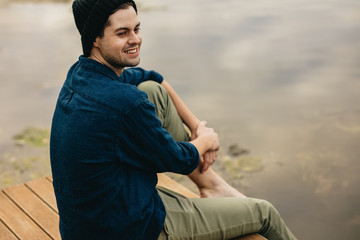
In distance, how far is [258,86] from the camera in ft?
18.0

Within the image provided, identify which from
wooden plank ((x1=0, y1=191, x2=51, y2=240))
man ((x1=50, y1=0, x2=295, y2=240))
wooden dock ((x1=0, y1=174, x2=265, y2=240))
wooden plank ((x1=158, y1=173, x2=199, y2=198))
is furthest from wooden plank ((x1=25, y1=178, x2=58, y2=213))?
man ((x1=50, y1=0, x2=295, y2=240))

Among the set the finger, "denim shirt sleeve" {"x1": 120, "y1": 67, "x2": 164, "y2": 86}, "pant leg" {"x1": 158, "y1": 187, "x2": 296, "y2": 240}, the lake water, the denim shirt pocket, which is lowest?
the lake water

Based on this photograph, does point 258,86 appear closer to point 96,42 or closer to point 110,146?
point 96,42

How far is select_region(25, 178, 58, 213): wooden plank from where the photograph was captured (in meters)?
2.58

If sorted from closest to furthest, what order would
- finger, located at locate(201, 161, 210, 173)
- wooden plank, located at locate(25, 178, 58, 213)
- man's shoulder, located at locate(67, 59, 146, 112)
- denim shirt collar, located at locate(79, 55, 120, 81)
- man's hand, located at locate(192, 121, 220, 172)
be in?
man's shoulder, located at locate(67, 59, 146, 112) → denim shirt collar, located at locate(79, 55, 120, 81) → man's hand, located at locate(192, 121, 220, 172) → finger, located at locate(201, 161, 210, 173) → wooden plank, located at locate(25, 178, 58, 213)

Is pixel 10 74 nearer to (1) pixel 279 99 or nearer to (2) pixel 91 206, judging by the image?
(1) pixel 279 99

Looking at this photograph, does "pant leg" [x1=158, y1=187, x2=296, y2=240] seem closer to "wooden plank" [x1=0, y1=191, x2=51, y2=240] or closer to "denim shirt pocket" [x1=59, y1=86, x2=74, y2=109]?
"denim shirt pocket" [x1=59, y1=86, x2=74, y2=109]

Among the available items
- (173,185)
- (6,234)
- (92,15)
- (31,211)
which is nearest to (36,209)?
(31,211)

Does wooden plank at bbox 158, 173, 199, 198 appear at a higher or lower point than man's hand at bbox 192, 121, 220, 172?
lower

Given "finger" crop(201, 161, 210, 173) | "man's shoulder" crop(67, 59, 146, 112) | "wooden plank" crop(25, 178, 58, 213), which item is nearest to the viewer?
"man's shoulder" crop(67, 59, 146, 112)

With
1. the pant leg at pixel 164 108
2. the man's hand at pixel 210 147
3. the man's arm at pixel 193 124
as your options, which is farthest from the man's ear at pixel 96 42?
the man's arm at pixel 193 124

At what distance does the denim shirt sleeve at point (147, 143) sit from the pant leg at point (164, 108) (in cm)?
48

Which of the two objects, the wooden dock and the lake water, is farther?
the lake water

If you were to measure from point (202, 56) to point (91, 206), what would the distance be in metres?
5.16
